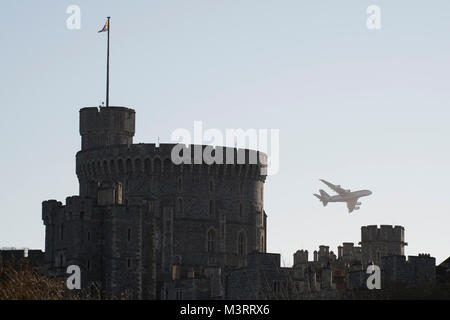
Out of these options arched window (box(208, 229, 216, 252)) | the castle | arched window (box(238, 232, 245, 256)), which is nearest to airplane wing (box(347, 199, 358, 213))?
the castle

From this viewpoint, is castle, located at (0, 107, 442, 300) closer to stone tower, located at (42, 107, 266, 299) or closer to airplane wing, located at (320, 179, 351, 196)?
stone tower, located at (42, 107, 266, 299)

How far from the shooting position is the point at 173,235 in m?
118

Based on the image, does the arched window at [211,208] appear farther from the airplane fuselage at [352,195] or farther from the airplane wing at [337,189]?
the airplane wing at [337,189]

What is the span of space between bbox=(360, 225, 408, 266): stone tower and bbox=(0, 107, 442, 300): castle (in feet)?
0.36

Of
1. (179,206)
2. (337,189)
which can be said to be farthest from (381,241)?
(337,189)

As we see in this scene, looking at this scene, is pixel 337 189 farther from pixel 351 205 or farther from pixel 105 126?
pixel 105 126

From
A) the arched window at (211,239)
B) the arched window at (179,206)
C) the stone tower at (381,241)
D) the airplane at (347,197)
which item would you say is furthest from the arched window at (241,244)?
the airplane at (347,197)

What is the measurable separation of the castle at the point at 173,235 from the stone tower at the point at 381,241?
0.36 feet

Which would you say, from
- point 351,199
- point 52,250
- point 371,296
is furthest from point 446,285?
point 351,199

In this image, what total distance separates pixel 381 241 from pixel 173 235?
71.7 ft

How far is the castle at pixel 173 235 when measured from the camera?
9056 centimetres

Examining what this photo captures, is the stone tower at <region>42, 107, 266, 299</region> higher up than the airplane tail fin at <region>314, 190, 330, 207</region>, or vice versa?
the airplane tail fin at <region>314, 190, 330, 207</region>

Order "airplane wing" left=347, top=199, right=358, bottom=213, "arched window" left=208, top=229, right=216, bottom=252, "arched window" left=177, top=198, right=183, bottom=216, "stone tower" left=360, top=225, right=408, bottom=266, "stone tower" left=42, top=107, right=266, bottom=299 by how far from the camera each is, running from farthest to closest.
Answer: "airplane wing" left=347, top=199, right=358, bottom=213 → "stone tower" left=360, top=225, right=408, bottom=266 → "arched window" left=208, top=229, right=216, bottom=252 → "arched window" left=177, top=198, right=183, bottom=216 → "stone tower" left=42, top=107, right=266, bottom=299

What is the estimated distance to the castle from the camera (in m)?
90.6
